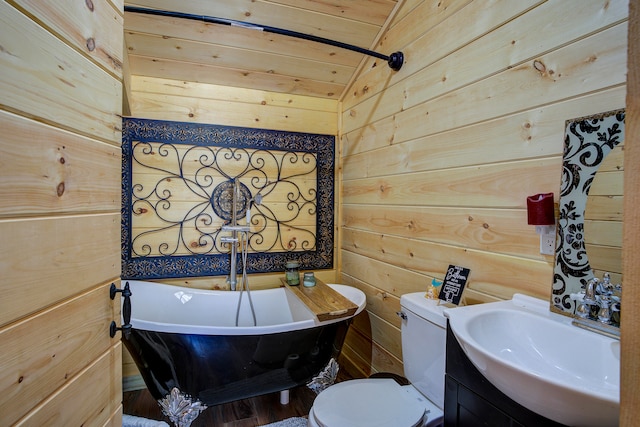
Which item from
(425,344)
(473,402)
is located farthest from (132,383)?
(473,402)

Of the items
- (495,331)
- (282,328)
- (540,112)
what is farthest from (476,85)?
(282,328)

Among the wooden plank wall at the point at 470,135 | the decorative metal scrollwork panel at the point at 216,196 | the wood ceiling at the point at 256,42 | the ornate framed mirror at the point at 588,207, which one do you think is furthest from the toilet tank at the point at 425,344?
the wood ceiling at the point at 256,42

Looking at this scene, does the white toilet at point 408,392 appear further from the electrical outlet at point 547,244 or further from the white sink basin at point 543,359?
the electrical outlet at point 547,244

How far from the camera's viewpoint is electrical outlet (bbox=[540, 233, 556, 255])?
1.20m

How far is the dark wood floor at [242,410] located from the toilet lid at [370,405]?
79cm

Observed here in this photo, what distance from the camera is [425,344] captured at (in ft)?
4.67

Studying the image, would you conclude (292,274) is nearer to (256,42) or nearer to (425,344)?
(425,344)

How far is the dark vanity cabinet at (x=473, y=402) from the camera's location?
0.91 meters

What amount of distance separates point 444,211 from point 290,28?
59.9 inches

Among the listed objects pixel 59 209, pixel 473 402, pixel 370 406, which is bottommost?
pixel 370 406

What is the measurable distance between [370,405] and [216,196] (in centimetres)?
184

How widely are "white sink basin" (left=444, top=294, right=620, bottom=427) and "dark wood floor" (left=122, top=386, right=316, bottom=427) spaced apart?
4.67 ft

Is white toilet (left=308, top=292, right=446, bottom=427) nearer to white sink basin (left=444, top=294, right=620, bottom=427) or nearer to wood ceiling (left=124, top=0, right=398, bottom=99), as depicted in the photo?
white sink basin (left=444, top=294, right=620, bottom=427)

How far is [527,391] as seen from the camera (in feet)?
2.61
